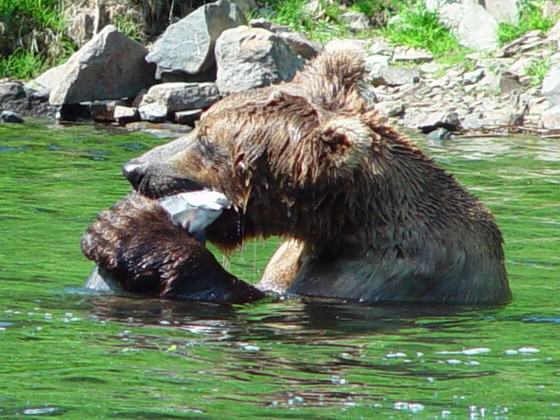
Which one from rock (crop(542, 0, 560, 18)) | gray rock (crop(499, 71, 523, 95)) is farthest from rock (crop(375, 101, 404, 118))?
rock (crop(542, 0, 560, 18))

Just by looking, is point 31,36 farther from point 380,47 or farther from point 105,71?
point 380,47

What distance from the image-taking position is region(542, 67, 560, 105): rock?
17531 millimetres

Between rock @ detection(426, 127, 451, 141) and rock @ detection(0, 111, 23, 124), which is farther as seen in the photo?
rock @ detection(0, 111, 23, 124)

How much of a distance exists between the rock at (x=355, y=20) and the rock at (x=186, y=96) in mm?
3427

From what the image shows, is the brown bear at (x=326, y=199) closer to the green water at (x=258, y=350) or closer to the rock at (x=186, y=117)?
the green water at (x=258, y=350)

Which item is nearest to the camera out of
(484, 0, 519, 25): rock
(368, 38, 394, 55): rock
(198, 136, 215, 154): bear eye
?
(198, 136, 215, 154): bear eye

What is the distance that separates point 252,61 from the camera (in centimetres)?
1808

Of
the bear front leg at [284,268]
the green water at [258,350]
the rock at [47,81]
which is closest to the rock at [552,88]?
the rock at [47,81]

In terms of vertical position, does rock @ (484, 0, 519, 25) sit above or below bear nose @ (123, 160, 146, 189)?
above

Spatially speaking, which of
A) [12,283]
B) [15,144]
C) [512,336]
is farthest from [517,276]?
[15,144]

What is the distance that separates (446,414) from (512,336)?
1825mm

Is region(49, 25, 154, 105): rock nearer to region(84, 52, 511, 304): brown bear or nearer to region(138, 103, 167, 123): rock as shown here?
region(138, 103, 167, 123): rock

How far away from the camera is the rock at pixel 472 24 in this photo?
1988 centimetres

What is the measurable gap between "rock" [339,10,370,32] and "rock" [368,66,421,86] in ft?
6.05
